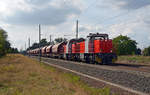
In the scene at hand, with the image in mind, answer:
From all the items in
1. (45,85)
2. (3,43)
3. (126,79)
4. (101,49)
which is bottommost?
(45,85)

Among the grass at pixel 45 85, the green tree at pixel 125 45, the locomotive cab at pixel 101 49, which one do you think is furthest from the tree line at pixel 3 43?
the green tree at pixel 125 45

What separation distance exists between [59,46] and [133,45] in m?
35.6

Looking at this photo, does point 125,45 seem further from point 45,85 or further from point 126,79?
point 45,85

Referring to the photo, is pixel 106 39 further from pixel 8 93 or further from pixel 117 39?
pixel 117 39

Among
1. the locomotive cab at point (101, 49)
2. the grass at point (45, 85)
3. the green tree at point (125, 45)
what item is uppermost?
the green tree at point (125, 45)

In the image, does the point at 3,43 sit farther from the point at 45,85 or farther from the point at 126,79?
the point at 126,79

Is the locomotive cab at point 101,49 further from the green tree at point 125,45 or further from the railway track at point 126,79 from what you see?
the green tree at point 125,45

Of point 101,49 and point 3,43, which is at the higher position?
point 3,43

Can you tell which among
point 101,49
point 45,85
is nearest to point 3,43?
point 101,49

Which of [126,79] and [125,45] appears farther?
[125,45]

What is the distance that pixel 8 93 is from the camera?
22.5 feet

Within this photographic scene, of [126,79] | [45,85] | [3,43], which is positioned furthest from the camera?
[3,43]

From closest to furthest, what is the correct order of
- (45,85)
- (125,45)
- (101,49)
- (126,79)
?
(45,85)
(126,79)
(101,49)
(125,45)

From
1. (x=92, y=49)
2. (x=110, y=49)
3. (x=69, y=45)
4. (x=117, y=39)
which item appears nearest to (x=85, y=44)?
(x=92, y=49)
